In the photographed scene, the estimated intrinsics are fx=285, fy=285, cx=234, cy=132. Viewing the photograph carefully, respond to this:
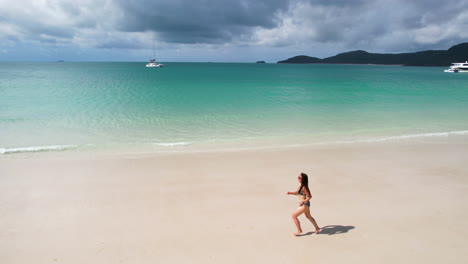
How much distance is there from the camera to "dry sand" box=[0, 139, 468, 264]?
5.97 metres

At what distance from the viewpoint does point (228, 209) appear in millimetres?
7668

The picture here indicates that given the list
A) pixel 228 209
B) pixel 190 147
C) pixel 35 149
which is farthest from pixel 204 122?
pixel 228 209

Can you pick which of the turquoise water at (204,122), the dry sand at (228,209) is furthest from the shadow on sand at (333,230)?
the turquoise water at (204,122)

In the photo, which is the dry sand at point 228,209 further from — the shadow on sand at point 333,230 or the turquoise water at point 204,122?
the turquoise water at point 204,122

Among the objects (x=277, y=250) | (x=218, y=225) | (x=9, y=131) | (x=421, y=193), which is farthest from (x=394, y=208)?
(x=9, y=131)

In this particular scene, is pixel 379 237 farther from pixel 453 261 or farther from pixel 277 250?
pixel 277 250

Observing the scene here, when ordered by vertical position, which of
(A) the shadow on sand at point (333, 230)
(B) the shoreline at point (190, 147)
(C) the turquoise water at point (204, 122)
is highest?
(C) the turquoise water at point (204, 122)

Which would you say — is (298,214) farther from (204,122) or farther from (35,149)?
(204,122)

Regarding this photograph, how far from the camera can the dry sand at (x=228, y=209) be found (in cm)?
597

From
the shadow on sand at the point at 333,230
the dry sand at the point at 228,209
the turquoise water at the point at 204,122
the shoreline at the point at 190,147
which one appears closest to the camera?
the dry sand at the point at 228,209

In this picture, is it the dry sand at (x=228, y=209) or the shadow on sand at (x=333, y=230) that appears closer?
the dry sand at (x=228, y=209)

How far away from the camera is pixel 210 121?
20.6 metres

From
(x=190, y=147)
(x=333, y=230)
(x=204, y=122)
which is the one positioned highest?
(x=204, y=122)

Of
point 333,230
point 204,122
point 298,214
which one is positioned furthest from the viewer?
point 204,122
